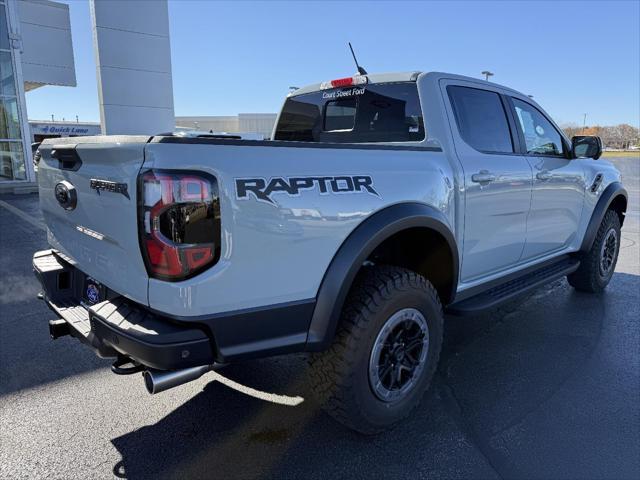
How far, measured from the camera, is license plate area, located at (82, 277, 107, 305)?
239 centimetres

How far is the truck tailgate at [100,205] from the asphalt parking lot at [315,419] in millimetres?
924

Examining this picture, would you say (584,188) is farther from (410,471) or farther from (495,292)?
(410,471)

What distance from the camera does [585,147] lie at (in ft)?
14.1

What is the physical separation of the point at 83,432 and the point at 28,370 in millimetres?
1005

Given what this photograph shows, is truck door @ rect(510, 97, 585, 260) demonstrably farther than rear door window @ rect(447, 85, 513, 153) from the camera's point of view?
Yes

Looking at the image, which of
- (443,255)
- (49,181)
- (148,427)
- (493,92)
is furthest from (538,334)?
(49,181)

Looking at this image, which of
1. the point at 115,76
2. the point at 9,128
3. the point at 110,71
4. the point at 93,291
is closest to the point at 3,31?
the point at 9,128

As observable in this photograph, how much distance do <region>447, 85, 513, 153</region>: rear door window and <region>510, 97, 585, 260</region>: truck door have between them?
26cm

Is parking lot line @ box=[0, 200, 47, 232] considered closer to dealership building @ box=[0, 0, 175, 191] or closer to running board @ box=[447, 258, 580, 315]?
dealership building @ box=[0, 0, 175, 191]

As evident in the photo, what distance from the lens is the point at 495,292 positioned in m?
3.49

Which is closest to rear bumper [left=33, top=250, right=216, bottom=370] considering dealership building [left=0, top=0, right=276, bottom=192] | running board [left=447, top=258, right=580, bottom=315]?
running board [left=447, top=258, right=580, bottom=315]

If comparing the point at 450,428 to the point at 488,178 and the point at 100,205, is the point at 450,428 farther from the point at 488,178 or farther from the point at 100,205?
the point at 100,205

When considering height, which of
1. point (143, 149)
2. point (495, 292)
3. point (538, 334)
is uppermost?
point (143, 149)

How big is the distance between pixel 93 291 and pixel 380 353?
5.10 feet
